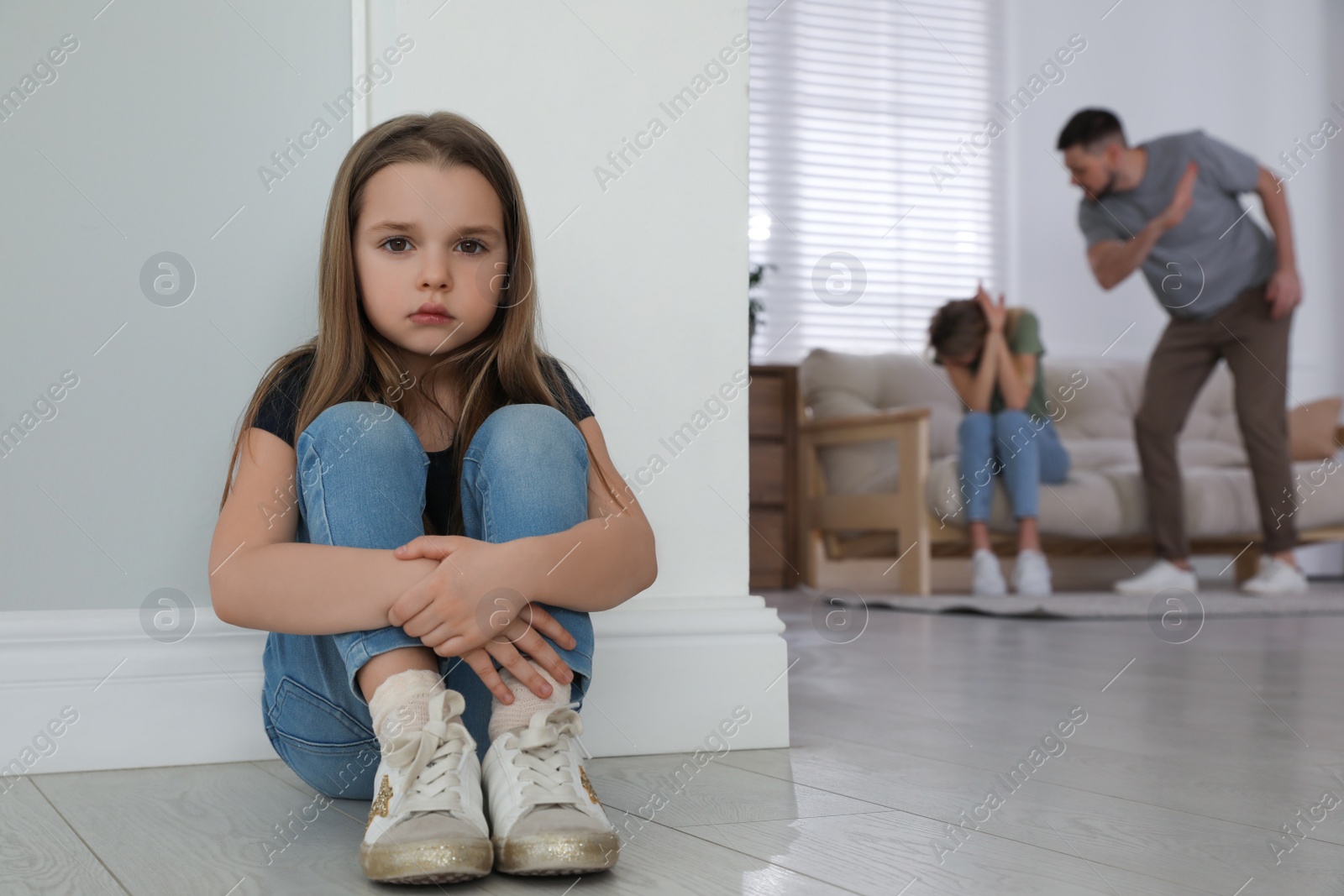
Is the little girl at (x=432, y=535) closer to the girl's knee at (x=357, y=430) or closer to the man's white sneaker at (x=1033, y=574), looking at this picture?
the girl's knee at (x=357, y=430)

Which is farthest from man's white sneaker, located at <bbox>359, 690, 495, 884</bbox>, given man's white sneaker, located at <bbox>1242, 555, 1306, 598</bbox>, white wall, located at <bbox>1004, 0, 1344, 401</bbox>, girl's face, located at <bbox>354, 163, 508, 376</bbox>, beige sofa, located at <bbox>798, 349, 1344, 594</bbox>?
white wall, located at <bbox>1004, 0, 1344, 401</bbox>

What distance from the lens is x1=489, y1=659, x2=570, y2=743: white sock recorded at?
0.67 metres

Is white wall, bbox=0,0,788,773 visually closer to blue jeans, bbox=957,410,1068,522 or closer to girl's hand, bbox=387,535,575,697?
girl's hand, bbox=387,535,575,697

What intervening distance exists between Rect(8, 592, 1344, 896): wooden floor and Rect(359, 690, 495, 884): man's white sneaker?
23 mm

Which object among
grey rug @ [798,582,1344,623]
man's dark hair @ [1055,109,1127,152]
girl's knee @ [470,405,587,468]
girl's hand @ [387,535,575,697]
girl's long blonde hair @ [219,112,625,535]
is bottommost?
grey rug @ [798,582,1344,623]

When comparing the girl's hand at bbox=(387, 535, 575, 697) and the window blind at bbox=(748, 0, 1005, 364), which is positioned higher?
the window blind at bbox=(748, 0, 1005, 364)

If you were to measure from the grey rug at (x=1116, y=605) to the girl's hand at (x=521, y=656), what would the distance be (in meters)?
2.07

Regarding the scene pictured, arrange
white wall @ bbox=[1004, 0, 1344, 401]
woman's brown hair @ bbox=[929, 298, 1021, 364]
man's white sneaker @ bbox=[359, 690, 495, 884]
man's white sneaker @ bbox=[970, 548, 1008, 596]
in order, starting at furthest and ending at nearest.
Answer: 1. white wall @ bbox=[1004, 0, 1344, 401]
2. woman's brown hair @ bbox=[929, 298, 1021, 364]
3. man's white sneaker @ bbox=[970, 548, 1008, 596]
4. man's white sneaker @ bbox=[359, 690, 495, 884]

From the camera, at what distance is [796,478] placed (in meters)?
3.64

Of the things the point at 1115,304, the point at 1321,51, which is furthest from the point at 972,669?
the point at 1321,51

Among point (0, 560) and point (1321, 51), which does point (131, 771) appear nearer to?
point (0, 560)

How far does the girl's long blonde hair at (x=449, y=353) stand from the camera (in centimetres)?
79

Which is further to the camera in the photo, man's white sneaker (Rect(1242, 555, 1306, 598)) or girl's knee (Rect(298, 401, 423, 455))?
man's white sneaker (Rect(1242, 555, 1306, 598))

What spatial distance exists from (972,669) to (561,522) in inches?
42.3
